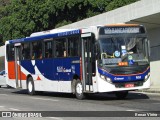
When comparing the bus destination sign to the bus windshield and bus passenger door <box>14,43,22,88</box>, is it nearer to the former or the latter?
the bus windshield

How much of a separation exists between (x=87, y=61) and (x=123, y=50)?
171 cm

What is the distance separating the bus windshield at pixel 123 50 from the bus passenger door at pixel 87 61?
78cm

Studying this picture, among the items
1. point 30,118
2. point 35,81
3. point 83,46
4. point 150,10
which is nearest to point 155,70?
point 150,10

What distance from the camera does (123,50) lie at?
1878 cm

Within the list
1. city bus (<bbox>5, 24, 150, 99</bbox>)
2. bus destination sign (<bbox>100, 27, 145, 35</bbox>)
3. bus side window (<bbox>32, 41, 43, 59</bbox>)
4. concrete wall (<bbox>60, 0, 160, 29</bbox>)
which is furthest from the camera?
concrete wall (<bbox>60, 0, 160, 29</bbox>)

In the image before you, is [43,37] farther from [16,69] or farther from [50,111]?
[50,111]

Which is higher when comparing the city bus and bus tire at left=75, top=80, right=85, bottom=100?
the city bus

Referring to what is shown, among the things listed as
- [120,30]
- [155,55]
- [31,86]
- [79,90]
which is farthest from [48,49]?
[155,55]

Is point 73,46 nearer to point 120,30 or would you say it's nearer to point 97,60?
point 97,60

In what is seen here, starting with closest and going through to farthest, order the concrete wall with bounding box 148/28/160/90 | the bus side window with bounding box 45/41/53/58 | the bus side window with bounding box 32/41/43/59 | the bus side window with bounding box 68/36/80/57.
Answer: the bus side window with bounding box 68/36/80/57 < the bus side window with bounding box 45/41/53/58 < the bus side window with bounding box 32/41/43/59 < the concrete wall with bounding box 148/28/160/90

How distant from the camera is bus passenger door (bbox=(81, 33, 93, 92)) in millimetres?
19281

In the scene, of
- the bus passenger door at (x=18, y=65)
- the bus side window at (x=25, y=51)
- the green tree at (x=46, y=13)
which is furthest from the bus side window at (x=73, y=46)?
the green tree at (x=46, y=13)

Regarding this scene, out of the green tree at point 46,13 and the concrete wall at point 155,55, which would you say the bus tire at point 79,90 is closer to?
the concrete wall at point 155,55

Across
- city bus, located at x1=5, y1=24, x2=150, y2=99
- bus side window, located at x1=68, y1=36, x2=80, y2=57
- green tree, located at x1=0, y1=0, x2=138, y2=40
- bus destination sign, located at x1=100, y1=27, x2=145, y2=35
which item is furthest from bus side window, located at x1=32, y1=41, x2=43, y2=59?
green tree, located at x1=0, y1=0, x2=138, y2=40
